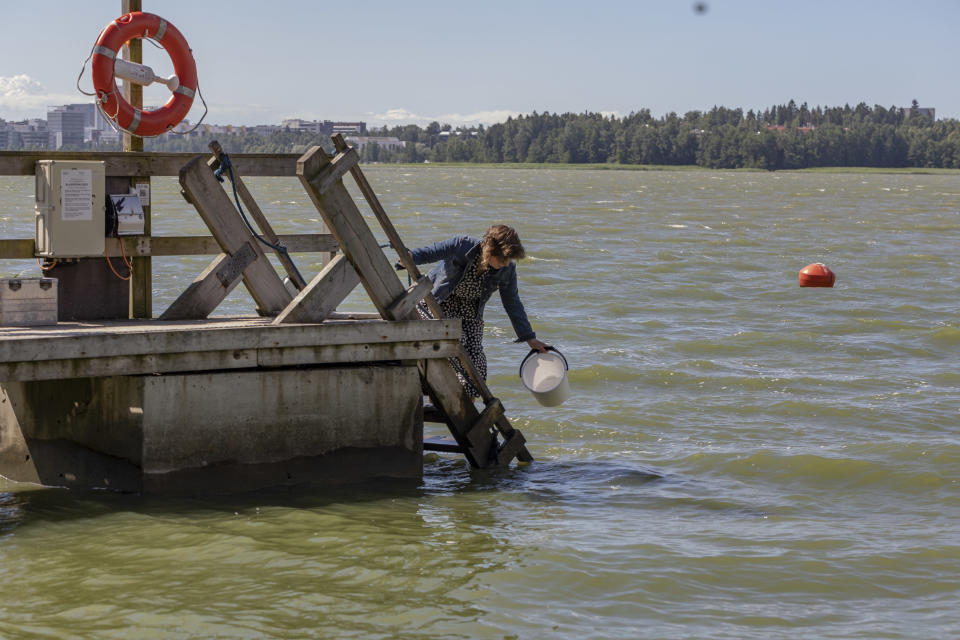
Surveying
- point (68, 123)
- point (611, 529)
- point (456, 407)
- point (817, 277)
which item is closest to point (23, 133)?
point (68, 123)

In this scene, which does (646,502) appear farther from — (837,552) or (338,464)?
(338,464)

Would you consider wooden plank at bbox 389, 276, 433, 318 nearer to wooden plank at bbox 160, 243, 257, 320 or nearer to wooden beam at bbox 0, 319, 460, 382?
wooden beam at bbox 0, 319, 460, 382

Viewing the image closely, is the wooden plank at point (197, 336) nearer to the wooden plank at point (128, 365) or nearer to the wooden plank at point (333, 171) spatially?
the wooden plank at point (128, 365)

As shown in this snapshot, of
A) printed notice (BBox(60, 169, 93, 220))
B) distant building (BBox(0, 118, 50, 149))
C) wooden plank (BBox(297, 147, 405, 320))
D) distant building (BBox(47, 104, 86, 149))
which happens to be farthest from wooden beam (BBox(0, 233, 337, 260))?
distant building (BBox(0, 118, 50, 149))

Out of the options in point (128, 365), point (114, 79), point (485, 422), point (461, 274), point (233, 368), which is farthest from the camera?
point (485, 422)

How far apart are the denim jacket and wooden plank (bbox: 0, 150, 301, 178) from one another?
1.13 metres

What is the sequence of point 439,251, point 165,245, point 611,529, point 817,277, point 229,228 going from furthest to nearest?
point 817,277 < point 439,251 < point 165,245 < point 229,228 < point 611,529

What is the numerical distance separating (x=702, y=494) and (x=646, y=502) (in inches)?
22.3

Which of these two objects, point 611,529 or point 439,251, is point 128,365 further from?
point 611,529

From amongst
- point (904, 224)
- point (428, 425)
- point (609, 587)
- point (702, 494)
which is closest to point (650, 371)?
point (428, 425)

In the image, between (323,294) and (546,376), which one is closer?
(323,294)

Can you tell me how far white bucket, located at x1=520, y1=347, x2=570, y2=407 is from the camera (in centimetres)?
912

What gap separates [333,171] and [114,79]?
5.99 feet

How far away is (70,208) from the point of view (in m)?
8.14
